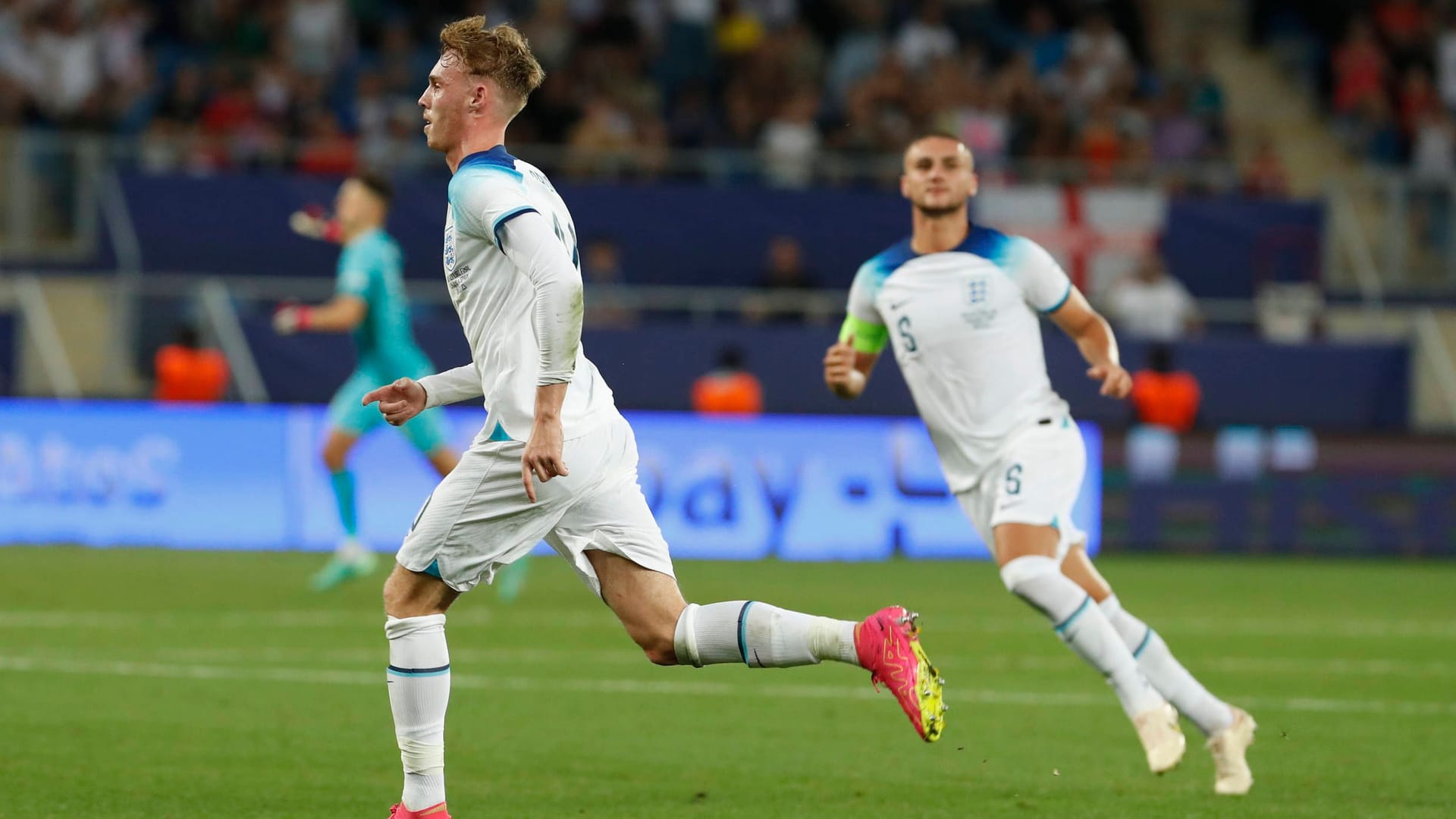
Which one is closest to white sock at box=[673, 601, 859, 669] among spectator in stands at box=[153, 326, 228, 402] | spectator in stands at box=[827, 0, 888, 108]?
spectator in stands at box=[153, 326, 228, 402]

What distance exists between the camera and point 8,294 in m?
19.8

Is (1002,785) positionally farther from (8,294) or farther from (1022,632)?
(8,294)

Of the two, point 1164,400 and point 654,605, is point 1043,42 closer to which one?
point 1164,400

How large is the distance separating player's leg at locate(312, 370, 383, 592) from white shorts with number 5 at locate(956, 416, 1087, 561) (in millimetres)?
5971

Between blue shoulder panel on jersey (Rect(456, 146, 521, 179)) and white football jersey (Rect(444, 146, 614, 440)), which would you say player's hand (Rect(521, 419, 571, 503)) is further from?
blue shoulder panel on jersey (Rect(456, 146, 521, 179))

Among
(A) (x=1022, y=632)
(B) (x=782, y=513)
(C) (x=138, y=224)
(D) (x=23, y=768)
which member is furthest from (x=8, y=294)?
(D) (x=23, y=768)

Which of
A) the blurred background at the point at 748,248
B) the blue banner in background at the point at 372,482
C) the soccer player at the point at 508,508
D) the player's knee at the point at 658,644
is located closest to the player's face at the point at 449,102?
the soccer player at the point at 508,508

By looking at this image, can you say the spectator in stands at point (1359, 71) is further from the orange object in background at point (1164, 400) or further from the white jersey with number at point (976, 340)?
the white jersey with number at point (976, 340)

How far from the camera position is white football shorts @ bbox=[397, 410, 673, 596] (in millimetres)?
5914

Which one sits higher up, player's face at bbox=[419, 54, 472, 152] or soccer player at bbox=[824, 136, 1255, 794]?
player's face at bbox=[419, 54, 472, 152]

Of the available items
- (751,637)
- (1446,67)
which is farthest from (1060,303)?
(1446,67)

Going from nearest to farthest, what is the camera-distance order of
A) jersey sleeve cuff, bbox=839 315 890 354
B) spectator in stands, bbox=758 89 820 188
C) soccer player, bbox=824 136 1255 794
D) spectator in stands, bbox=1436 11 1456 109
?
1. soccer player, bbox=824 136 1255 794
2. jersey sleeve cuff, bbox=839 315 890 354
3. spectator in stands, bbox=758 89 820 188
4. spectator in stands, bbox=1436 11 1456 109

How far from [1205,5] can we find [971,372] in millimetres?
21800

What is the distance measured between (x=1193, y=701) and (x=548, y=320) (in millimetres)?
2799
